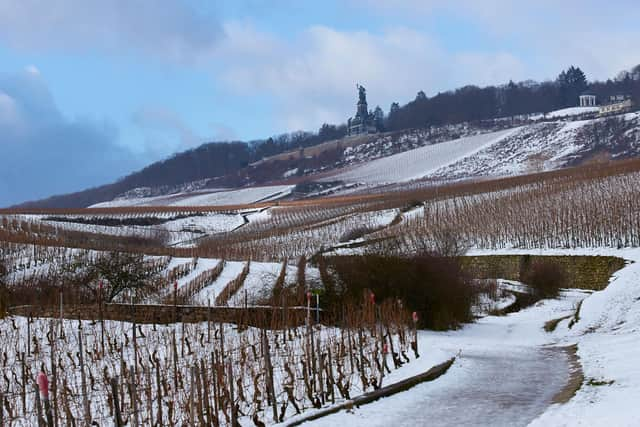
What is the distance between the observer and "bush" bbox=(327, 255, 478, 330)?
74.3 ft

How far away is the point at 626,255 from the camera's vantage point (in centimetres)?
3312

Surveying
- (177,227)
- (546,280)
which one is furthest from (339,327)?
(177,227)

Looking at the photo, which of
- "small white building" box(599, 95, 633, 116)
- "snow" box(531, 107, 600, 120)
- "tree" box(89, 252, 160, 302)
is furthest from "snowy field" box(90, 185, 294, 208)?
"tree" box(89, 252, 160, 302)

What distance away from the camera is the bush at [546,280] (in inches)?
1315

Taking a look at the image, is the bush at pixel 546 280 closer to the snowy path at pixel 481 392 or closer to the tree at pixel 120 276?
the snowy path at pixel 481 392

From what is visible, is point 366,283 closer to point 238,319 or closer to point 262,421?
point 238,319

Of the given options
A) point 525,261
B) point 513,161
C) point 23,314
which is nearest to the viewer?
point 23,314

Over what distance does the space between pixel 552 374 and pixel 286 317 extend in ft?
20.7

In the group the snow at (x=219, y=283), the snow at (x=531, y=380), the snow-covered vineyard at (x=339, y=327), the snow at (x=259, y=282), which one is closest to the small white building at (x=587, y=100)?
the snow-covered vineyard at (x=339, y=327)

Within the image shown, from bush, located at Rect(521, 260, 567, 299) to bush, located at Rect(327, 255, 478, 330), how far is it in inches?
450

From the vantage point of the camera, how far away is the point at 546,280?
33.5 meters

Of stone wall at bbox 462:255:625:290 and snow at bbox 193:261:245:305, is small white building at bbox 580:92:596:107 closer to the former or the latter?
stone wall at bbox 462:255:625:290

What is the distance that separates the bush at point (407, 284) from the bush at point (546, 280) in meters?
11.4

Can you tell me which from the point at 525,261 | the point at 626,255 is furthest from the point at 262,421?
the point at 525,261
